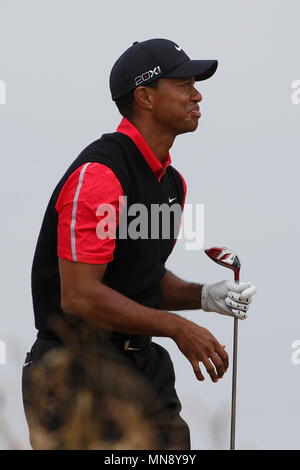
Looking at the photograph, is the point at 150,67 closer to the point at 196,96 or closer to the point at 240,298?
the point at 196,96

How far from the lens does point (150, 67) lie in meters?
5.44

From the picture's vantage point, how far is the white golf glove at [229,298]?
5.22 meters

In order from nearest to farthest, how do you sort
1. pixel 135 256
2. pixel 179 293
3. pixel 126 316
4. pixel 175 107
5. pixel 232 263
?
1. pixel 126 316
2. pixel 135 256
3. pixel 232 263
4. pixel 175 107
5. pixel 179 293

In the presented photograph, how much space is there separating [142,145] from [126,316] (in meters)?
1.11

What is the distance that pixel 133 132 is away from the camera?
211 inches

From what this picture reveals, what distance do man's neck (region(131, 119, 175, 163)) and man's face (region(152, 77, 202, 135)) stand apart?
0.05 metres

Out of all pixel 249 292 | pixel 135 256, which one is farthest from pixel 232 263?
pixel 135 256

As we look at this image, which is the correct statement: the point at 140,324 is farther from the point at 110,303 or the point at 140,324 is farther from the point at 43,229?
the point at 43,229

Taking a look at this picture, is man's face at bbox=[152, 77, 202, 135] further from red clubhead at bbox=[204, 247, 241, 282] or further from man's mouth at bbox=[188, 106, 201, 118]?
red clubhead at bbox=[204, 247, 241, 282]

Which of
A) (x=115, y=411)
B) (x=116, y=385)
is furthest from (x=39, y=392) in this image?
(x=115, y=411)

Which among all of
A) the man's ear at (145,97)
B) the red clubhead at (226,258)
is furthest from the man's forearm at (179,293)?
the man's ear at (145,97)

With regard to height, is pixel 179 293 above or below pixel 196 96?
below
